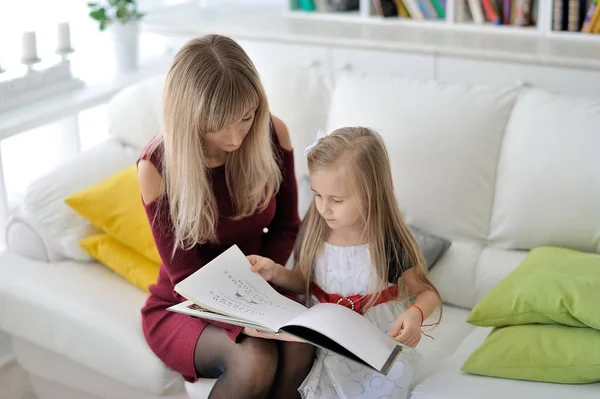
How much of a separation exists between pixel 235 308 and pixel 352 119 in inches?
32.6

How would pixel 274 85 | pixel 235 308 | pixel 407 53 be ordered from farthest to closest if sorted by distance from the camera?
pixel 407 53
pixel 274 85
pixel 235 308

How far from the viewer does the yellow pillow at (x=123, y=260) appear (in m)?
2.19

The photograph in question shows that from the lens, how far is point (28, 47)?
2.54 metres

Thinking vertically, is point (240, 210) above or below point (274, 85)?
below

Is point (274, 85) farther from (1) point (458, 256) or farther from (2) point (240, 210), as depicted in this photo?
(1) point (458, 256)

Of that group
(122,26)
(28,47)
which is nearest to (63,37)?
(28,47)

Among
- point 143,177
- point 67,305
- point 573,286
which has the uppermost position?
point 143,177

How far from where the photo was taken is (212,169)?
1.94m

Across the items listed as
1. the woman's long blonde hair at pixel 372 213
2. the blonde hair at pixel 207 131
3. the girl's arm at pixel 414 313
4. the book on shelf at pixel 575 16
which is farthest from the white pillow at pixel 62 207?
the book on shelf at pixel 575 16

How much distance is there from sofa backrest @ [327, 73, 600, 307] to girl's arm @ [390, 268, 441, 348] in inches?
14.3

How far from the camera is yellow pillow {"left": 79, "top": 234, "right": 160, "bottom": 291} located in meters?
2.19

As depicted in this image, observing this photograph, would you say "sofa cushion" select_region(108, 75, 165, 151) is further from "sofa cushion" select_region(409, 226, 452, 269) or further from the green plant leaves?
"sofa cushion" select_region(409, 226, 452, 269)

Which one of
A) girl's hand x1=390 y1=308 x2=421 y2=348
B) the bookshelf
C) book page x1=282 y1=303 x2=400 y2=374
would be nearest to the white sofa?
girl's hand x1=390 y1=308 x2=421 y2=348

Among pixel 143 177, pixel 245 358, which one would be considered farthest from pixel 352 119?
pixel 245 358
